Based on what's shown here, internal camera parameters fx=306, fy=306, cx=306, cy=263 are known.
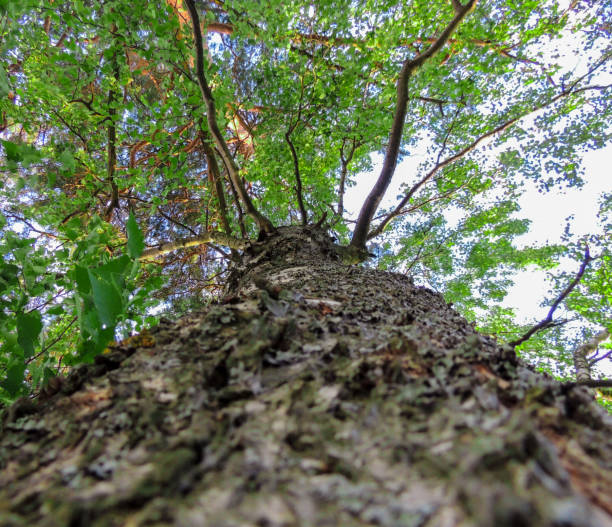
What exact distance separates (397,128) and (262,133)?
2584 millimetres

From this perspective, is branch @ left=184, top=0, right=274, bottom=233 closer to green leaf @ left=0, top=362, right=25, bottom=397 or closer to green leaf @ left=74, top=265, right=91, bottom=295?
green leaf @ left=74, top=265, right=91, bottom=295

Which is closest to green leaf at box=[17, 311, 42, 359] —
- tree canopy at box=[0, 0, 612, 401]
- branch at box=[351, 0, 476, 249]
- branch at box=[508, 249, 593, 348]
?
tree canopy at box=[0, 0, 612, 401]

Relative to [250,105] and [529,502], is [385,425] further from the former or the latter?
[250,105]

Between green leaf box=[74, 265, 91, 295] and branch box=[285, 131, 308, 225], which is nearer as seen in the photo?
green leaf box=[74, 265, 91, 295]

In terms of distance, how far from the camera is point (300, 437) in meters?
0.63

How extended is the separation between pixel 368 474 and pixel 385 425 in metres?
0.13

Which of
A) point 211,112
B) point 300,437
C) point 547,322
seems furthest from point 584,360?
point 211,112

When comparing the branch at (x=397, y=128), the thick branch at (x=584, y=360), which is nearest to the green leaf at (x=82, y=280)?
the branch at (x=397, y=128)

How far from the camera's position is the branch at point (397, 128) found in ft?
11.1

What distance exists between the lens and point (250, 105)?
388 centimetres

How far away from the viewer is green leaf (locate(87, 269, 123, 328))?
1300 millimetres

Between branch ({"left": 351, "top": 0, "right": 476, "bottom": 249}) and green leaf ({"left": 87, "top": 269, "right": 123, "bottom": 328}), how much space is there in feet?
10.7

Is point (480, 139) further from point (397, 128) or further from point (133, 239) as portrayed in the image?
point (133, 239)

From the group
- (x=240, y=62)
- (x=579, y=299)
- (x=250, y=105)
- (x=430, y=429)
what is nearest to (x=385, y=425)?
(x=430, y=429)
